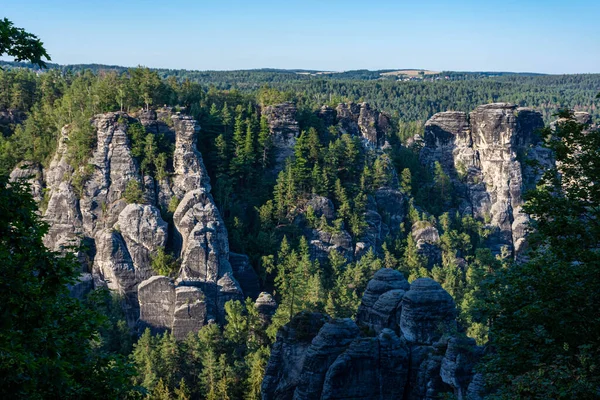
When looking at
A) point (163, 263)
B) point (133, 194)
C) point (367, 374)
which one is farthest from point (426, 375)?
point (133, 194)

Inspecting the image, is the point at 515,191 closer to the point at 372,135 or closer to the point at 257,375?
the point at 372,135

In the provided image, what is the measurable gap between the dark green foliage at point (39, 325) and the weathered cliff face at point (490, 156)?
7508cm

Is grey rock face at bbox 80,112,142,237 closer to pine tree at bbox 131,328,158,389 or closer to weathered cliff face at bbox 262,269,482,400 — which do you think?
pine tree at bbox 131,328,158,389

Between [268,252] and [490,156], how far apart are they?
38.7m

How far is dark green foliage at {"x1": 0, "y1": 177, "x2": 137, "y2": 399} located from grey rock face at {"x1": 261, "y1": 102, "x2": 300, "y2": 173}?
2458 inches

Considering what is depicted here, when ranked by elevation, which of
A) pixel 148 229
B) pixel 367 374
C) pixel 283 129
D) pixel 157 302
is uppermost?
pixel 283 129

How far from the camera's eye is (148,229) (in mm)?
60906

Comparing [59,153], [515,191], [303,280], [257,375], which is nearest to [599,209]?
[257,375]

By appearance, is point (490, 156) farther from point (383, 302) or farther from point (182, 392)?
point (182, 392)

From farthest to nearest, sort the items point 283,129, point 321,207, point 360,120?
1. point 360,120
2. point 283,129
3. point 321,207

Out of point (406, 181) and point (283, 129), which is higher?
point (283, 129)

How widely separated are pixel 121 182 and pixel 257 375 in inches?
1076

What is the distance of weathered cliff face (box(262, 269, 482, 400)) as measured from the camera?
29.3 meters

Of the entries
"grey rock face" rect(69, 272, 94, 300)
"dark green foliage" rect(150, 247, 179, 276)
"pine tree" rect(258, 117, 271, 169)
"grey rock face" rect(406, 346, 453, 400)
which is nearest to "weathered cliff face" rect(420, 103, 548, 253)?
"pine tree" rect(258, 117, 271, 169)
